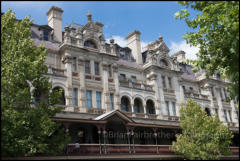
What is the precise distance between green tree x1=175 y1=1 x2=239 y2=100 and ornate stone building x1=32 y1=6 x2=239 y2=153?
12015mm

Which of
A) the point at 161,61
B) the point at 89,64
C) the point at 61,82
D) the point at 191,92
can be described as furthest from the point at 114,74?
the point at 191,92

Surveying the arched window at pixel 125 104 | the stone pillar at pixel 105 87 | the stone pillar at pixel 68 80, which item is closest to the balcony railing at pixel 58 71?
the stone pillar at pixel 68 80

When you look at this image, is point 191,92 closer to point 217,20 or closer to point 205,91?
point 205,91

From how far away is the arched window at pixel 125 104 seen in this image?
34969 millimetres

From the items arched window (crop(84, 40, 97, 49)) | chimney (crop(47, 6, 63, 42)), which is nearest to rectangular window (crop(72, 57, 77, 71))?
arched window (crop(84, 40, 97, 49))

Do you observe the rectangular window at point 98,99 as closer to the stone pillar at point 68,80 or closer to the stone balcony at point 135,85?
the stone pillar at point 68,80

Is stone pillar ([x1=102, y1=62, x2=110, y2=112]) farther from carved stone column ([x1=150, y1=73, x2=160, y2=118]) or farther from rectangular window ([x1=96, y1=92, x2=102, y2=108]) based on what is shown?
carved stone column ([x1=150, y1=73, x2=160, y2=118])

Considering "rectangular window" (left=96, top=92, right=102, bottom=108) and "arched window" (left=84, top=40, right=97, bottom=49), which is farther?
"arched window" (left=84, top=40, right=97, bottom=49)

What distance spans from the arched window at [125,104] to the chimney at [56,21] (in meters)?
10.1

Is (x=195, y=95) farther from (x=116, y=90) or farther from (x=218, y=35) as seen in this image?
(x=218, y=35)

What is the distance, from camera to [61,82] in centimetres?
2945

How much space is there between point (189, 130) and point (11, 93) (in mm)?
19210

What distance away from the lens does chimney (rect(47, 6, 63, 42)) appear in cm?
3481

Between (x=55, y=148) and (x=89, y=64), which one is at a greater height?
(x=89, y=64)
